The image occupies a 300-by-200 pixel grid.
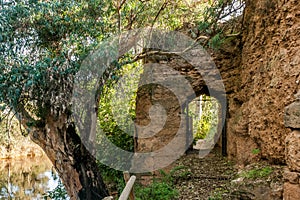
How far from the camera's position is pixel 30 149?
67.7ft

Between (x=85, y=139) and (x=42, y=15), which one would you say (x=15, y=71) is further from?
(x=85, y=139)

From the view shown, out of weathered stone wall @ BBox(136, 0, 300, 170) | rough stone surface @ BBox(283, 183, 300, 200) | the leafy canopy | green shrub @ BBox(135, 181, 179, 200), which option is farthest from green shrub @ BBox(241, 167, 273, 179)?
the leafy canopy

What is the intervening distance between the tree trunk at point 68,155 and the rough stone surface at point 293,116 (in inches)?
144

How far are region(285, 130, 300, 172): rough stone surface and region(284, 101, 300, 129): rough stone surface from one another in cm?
5

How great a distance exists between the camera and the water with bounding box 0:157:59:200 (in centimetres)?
1180

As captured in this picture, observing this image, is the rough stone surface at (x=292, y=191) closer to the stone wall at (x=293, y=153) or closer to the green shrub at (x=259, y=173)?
the stone wall at (x=293, y=153)

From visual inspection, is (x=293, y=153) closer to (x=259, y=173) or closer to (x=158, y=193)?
(x=259, y=173)

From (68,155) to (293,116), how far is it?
12.5 ft

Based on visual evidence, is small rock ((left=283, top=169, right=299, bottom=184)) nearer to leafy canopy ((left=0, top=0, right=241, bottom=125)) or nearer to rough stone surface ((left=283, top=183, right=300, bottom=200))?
rough stone surface ((left=283, top=183, right=300, bottom=200))

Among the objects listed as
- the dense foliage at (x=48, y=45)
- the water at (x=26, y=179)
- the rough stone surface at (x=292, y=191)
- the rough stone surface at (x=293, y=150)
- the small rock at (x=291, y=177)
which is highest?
the dense foliage at (x=48, y=45)

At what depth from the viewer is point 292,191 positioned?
2.01 metres

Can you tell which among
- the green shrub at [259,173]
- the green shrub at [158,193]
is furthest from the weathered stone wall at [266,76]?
the green shrub at [158,193]

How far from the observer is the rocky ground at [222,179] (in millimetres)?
3354

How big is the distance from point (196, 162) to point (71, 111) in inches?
162
